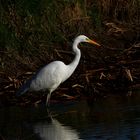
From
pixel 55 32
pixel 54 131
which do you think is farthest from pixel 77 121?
pixel 55 32

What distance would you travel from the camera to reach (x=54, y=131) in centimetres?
1112

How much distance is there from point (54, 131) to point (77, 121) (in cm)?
71

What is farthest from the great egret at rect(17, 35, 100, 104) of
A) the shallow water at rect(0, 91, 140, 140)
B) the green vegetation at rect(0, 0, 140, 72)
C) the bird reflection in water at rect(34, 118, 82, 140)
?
the bird reflection in water at rect(34, 118, 82, 140)

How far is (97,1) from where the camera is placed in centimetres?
1702

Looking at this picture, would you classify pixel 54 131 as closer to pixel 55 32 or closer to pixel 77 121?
pixel 77 121

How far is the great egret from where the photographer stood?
1368 centimetres

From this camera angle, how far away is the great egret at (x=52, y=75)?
13.7 metres

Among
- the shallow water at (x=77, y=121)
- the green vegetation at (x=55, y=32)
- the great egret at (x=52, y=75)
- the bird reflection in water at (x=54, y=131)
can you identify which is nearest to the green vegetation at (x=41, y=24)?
the green vegetation at (x=55, y=32)

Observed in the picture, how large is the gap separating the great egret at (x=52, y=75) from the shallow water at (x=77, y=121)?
41 centimetres

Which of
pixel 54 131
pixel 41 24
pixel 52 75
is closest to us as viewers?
pixel 54 131

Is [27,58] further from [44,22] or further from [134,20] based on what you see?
[134,20]

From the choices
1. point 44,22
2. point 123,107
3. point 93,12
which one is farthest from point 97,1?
point 123,107

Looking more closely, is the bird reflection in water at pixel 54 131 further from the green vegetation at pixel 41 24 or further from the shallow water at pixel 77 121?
the green vegetation at pixel 41 24

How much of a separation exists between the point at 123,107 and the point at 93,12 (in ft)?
15.8
